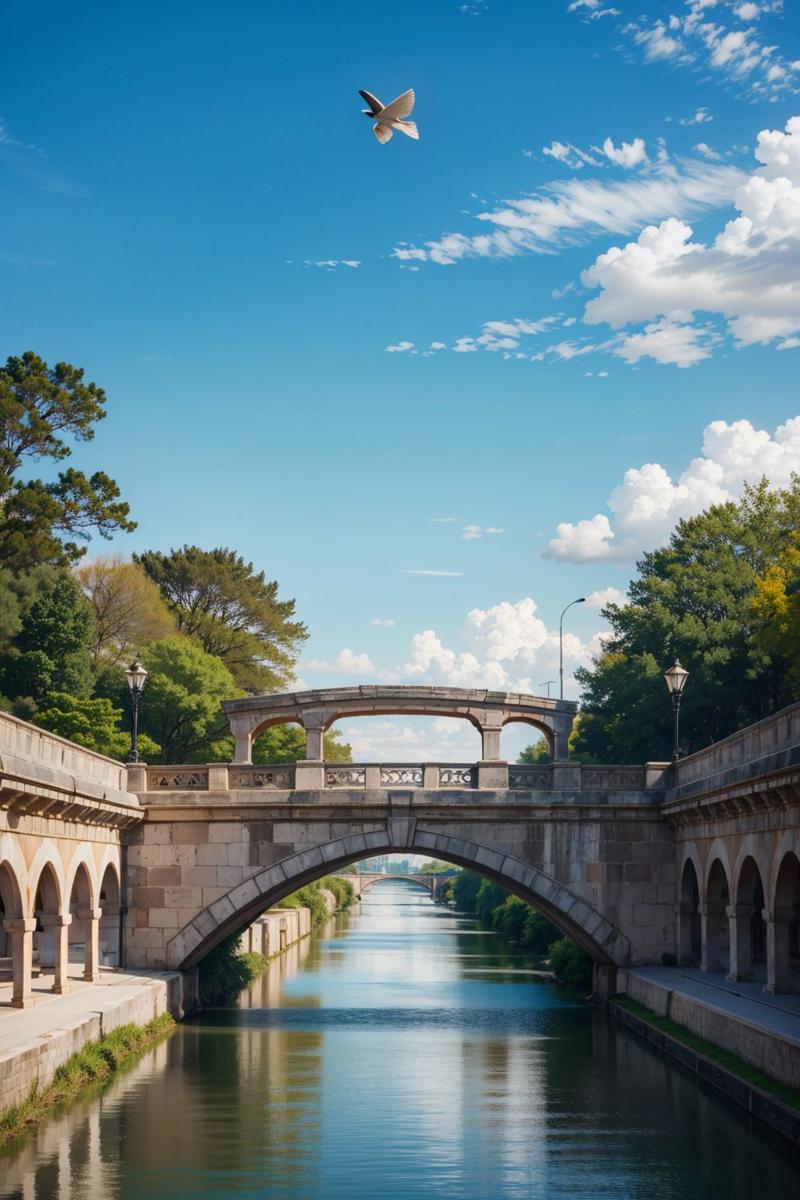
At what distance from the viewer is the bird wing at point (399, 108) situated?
20.1 meters

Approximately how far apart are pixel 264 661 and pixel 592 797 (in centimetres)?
4395

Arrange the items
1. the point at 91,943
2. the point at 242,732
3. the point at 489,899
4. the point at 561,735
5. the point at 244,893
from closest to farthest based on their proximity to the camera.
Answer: the point at 91,943
the point at 244,893
the point at 242,732
the point at 561,735
the point at 489,899

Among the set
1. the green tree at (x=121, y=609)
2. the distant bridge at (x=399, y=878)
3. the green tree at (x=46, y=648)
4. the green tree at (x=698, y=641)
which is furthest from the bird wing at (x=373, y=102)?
the distant bridge at (x=399, y=878)

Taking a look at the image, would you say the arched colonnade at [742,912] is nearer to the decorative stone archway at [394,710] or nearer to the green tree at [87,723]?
the decorative stone archway at [394,710]

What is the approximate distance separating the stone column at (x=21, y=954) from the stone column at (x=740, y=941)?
1267 cm

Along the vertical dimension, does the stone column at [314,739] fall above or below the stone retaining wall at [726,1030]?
above

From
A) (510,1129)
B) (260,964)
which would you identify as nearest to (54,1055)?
(510,1129)

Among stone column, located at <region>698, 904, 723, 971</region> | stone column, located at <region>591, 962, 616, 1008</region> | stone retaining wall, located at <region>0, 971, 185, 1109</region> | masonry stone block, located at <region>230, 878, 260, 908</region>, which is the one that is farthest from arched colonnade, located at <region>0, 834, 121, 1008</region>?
stone column, located at <region>698, 904, 723, 971</region>

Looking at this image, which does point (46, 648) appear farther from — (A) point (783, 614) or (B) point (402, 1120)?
(B) point (402, 1120)

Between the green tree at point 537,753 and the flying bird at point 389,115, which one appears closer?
the flying bird at point 389,115

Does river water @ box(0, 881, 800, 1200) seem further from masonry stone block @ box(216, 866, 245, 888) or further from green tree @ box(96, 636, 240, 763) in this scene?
green tree @ box(96, 636, 240, 763)

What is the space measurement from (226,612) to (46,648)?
72.2 ft

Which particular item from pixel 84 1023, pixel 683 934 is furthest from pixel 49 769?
pixel 683 934

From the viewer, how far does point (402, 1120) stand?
23.5 metres
